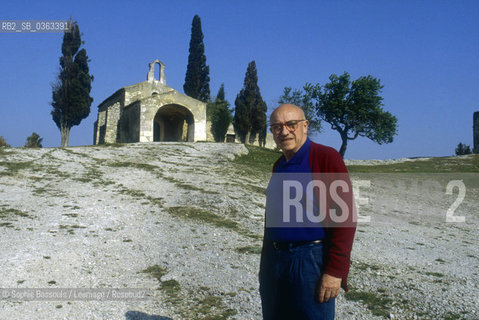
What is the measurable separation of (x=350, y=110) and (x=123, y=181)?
28.5 meters

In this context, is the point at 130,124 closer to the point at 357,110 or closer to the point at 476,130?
the point at 357,110

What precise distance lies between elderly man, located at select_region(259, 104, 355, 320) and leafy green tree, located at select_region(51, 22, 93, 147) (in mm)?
32151

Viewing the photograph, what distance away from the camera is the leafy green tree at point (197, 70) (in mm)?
43531

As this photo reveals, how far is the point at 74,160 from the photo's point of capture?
50.2ft

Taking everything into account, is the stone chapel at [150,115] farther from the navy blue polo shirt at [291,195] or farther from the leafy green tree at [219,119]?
the navy blue polo shirt at [291,195]

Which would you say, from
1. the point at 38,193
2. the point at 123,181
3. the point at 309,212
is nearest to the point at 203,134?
the point at 123,181

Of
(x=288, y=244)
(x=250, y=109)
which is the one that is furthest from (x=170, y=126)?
(x=288, y=244)

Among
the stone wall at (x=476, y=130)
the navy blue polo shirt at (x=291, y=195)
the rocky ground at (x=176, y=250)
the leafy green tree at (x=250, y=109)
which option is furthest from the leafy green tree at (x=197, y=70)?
the navy blue polo shirt at (x=291, y=195)

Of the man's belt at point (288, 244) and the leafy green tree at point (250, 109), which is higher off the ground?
the leafy green tree at point (250, 109)

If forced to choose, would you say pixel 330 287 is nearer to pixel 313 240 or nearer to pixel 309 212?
pixel 313 240

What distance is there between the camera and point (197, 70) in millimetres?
43656

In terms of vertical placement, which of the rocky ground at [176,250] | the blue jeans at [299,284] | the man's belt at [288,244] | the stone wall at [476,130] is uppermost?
the stone wall at [476,130]

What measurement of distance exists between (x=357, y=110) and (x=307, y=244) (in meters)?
35.5

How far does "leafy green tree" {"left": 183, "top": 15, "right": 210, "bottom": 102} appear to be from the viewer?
4353 centimetres
